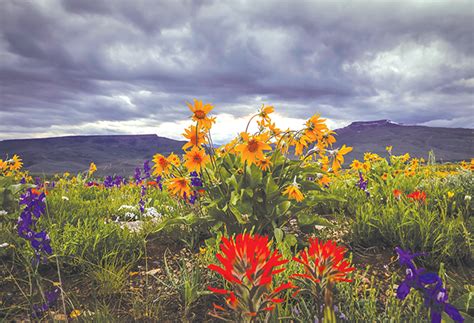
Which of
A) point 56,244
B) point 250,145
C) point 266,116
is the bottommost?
point 56,244

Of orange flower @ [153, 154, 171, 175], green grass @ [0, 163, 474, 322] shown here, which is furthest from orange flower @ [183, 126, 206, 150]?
green grass @ [0, 163, 474, 322]

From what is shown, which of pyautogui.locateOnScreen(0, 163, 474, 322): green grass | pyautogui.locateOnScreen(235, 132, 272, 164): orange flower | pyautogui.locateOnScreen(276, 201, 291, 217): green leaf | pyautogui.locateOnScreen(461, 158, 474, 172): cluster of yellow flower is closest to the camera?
pyautogui.locateOnScreen(0, 163, 474, 322): green grass

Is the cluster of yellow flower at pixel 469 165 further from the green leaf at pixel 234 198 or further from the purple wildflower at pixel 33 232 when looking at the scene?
the purple wildflower at pixel 33 232

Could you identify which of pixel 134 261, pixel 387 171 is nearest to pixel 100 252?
pixel 134 261

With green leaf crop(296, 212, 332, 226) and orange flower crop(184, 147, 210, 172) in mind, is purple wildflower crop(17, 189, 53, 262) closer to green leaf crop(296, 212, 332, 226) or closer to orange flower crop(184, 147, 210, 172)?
orange flower crop(184, 147, 210, 172)

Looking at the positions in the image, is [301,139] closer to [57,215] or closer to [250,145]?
[250,145]

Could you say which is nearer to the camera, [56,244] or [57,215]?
[56,244]

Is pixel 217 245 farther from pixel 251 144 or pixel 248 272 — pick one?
pixel 248 272

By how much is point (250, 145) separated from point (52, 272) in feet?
7.54

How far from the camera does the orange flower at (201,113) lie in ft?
10.1

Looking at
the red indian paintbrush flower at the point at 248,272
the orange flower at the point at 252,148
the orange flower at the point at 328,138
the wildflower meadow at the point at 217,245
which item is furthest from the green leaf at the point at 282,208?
the red indian paintbrush flower at the point at 248,272

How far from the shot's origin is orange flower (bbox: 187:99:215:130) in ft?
10.1

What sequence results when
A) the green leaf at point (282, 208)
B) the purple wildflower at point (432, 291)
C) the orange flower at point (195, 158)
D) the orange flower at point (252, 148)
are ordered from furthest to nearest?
1. the green leaf at point (282, 208)
2. the orange flower at point (195, 158)
3. the orange flower at point (252, 148)
4. the purple wildflower at point (432, 291)

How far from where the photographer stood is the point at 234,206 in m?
3.16
